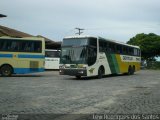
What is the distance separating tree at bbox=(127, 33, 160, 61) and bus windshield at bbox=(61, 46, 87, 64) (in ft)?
171

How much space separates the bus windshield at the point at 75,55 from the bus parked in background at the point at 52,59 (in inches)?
633

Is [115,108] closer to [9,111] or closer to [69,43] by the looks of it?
[9,111]

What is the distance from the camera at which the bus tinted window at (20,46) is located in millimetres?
26745

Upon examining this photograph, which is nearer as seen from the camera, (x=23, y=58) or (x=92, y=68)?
(x=92, y=68)

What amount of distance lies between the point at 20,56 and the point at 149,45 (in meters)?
51.4

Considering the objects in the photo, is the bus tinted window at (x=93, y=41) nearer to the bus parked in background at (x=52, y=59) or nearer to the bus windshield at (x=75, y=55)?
the bus windshield at (x=75, y=55)

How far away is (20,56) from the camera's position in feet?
88.2

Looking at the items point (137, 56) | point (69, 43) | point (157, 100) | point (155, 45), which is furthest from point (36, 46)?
point (155, 45)

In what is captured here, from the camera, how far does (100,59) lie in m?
25.8

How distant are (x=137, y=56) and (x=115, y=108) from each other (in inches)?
1013

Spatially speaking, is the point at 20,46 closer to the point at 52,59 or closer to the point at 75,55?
the point at 75,55

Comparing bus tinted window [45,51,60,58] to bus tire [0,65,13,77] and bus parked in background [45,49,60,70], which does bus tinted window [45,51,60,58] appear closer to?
bus parked in background [45,49,60,70]

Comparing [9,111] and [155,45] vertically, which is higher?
[155,45]

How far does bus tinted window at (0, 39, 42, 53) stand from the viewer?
2675 centimetres
